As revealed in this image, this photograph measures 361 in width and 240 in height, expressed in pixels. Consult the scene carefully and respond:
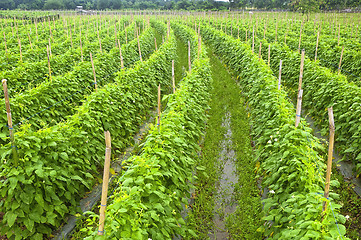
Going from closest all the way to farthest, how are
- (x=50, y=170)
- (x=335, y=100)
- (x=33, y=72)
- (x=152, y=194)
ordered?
(x=152, y=194) < (x=50, y=170) < (x=335, y=100) < (x=33, y=72)

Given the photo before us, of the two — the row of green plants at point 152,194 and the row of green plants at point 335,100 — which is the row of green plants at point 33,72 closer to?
the row of green plants at point 152,194

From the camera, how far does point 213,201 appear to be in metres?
5.57

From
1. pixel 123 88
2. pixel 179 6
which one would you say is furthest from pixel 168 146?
pixel 179 6

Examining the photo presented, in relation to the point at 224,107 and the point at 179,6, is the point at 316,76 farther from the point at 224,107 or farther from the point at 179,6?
the point at 179,6

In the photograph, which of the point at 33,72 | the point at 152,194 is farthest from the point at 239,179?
the point at 33,72

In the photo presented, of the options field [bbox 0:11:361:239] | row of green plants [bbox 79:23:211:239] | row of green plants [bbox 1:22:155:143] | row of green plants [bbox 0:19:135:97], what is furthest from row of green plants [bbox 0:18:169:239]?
row of green plants [bbox 0:19:135:97]

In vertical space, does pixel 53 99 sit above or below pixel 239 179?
above

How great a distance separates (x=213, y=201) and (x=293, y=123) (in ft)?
7.21

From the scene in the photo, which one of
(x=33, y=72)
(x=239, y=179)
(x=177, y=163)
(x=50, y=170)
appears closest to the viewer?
(x=50, y=170)

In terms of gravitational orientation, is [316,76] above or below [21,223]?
above

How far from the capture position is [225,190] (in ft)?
19.4

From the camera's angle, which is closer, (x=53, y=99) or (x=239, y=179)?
(x=239, y=179)

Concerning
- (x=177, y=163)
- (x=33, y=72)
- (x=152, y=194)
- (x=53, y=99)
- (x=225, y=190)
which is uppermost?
(x=33, y=72)

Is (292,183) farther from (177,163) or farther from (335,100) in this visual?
(335,100)
